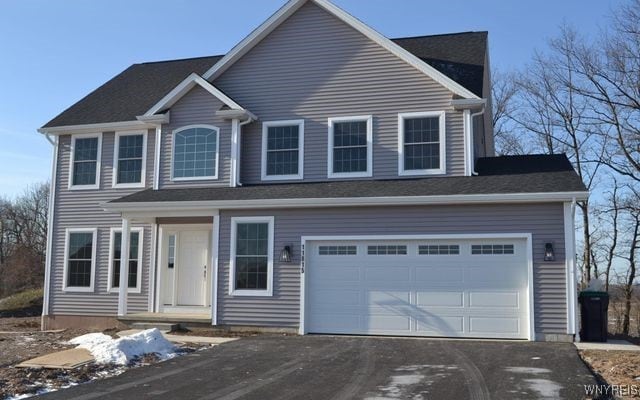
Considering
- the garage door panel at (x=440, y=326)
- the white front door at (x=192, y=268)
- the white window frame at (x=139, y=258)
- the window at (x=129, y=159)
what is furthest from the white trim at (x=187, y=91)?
the garage door panel at (x=440, y=326)

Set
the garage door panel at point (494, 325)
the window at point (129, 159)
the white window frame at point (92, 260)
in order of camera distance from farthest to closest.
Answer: the window at point (129, 159) < the white window frame at point (92, 260) < the garage door panel at point (494, 325)

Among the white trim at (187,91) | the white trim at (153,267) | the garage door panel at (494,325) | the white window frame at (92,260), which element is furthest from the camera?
the white window frame at (92,260)

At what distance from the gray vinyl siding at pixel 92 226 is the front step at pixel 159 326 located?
1.57 meters

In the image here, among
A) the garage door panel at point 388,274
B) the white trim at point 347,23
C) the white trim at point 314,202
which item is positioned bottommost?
the garage door panel at point 388,274

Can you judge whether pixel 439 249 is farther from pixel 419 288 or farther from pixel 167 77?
pixel 167 77

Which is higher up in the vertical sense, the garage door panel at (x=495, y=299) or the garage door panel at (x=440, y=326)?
the garage door panel at (x=495, y=299)

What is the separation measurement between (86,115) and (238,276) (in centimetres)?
730

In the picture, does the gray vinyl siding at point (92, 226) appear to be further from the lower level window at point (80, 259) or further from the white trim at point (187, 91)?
the white trim at point (187, 91)

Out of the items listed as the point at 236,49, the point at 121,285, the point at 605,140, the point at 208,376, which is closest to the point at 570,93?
Answer: the point at 605,140

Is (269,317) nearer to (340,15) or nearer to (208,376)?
(208,376)

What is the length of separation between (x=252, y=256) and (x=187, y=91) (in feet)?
16.2

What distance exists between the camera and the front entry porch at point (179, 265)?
1551 centimetres

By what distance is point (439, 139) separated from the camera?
14461mm

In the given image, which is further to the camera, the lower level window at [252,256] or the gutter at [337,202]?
the lower level window at [252,256]
